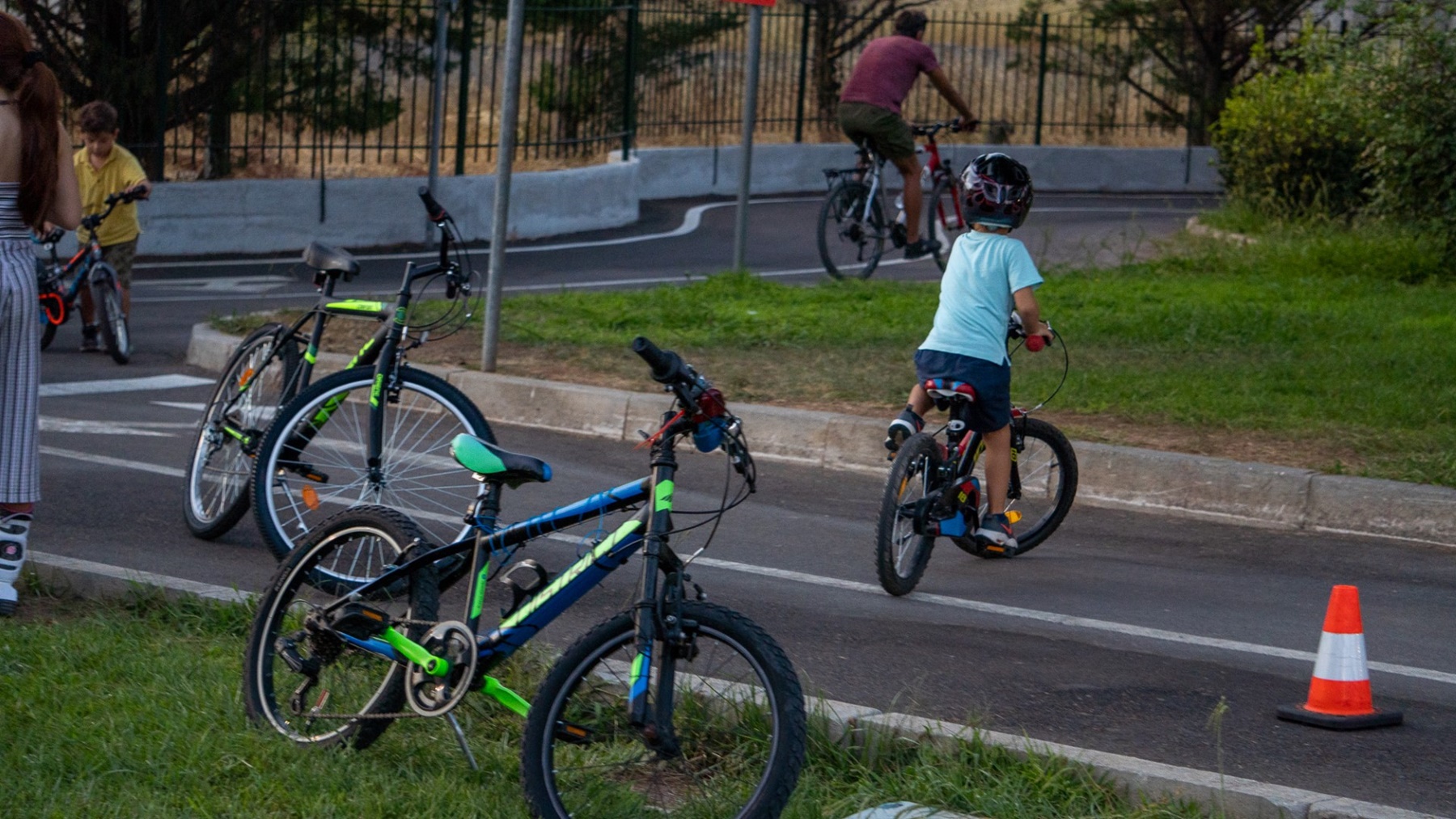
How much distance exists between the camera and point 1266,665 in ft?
18.0

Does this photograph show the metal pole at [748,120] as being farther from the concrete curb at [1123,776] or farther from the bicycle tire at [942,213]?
the concrete curb at [1123,776]

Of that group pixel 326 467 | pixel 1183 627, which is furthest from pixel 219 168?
pixel 1183 627

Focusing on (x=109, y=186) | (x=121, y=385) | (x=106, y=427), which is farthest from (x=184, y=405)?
(x=109, y=186)

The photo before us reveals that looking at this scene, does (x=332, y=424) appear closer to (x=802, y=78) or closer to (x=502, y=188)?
(x=502, y=188)

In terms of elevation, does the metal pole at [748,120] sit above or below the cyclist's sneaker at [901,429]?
above

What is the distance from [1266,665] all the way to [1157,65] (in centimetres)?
2482

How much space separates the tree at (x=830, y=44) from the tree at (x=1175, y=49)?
2.65m

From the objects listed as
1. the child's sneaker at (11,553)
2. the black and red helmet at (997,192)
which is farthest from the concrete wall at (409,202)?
the child's sneaker at (11,553)

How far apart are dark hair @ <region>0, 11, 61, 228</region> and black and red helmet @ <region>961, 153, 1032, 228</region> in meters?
3.20

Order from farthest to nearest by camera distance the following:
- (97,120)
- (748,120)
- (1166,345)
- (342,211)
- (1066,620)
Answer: (342,211) < (748,120) < (97,120) < (1166,345) < (1066,620)

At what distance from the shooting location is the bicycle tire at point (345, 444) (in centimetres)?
579

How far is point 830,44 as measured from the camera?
90.1ft

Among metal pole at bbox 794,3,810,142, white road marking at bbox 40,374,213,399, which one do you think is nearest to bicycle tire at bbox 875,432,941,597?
white road marking at bbox 40,374,213,399

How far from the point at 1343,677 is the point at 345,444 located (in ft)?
11.0
